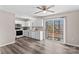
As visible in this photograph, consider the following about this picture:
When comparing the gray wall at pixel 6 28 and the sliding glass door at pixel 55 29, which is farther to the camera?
the sliding glass door at pixel 55 29

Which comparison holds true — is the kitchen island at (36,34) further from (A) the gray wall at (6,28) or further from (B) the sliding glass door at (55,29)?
(A) the gray wall at (6,28)

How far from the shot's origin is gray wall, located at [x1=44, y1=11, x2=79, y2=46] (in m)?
5.95

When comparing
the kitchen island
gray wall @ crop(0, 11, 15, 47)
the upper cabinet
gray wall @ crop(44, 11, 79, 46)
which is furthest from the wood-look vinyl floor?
the upper cabinet

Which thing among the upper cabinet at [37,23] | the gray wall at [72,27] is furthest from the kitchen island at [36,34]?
the gray wall at [72,27]

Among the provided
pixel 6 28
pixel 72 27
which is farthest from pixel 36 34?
pixel 72 27

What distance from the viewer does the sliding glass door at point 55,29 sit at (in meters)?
7.53

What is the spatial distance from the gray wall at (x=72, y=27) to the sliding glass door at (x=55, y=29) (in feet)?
Result: 2.67

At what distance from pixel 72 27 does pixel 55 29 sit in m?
2.08

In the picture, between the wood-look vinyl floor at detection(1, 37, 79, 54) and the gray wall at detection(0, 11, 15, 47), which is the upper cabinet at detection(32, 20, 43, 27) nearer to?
the gray wall at detection(0, 11, 15, 47)

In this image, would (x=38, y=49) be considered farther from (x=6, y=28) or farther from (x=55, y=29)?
(x=55, y=29)

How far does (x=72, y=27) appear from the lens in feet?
20.4

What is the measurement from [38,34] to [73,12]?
3665mm
